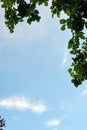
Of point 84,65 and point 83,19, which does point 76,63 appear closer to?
point 84,65

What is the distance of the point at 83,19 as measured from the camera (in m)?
8.34

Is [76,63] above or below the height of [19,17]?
below

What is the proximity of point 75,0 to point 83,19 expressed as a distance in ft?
1.89

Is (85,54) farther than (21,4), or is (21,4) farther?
(85,54)

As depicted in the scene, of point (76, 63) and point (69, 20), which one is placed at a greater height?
point (69, 20)

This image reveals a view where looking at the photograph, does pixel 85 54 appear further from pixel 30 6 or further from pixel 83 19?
pixel 30 6

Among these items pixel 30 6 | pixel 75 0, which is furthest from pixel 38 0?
pixel 75 0

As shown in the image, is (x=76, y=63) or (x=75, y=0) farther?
(x=76, y=63)

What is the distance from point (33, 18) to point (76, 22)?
1.23 meters

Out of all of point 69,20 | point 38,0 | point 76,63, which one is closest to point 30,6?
point 38,0

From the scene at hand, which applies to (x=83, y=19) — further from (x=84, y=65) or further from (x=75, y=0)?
(x=84, y=65)

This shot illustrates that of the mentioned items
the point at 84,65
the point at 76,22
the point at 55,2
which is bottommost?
the point at 84,65

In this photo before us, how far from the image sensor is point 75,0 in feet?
27.0

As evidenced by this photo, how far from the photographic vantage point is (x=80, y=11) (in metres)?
8.34
